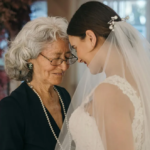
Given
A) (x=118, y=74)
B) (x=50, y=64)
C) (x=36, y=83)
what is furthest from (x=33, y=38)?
(x=118, y=74)

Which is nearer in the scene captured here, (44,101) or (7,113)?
(7,113)

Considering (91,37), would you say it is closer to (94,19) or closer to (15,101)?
(94,19)

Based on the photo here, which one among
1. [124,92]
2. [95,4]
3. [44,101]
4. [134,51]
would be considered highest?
[95,4]

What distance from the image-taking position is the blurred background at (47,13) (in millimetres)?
2723

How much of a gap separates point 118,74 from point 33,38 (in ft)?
2.09

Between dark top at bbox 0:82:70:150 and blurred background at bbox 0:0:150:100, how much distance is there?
4.81 ft

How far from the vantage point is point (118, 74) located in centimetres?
112

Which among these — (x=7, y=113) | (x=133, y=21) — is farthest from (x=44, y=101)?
(x=133, y=21)

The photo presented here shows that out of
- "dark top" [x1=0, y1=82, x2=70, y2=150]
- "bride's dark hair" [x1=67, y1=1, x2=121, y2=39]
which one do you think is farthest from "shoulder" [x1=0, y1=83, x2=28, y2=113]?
"bride's dark hair" [x1=67, y1=1, x2=121, y2=39]

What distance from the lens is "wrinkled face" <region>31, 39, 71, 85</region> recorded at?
1565 millimetres

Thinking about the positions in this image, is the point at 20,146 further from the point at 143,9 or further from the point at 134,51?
the point at 143,9

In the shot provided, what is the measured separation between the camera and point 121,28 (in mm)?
1214

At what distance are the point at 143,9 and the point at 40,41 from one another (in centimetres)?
158

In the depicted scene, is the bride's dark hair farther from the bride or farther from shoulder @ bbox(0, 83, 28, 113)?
shoulder @ bbox(0, 83, 28, 113)
